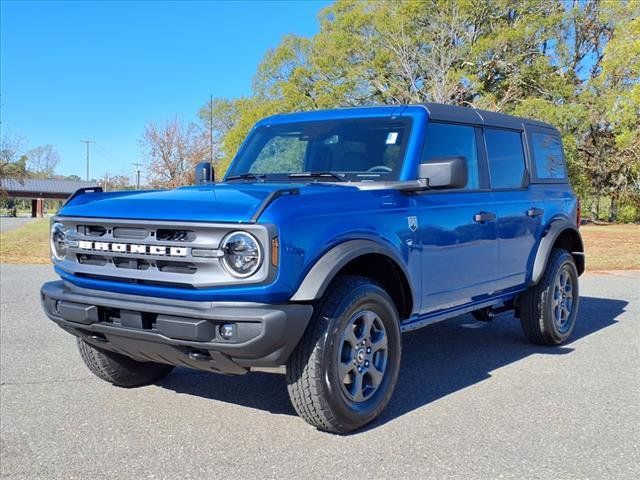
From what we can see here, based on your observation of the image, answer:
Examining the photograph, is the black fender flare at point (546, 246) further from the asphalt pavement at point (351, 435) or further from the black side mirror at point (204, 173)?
the black side mirror at point (204, 173)

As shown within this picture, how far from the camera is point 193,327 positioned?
335 centimetres

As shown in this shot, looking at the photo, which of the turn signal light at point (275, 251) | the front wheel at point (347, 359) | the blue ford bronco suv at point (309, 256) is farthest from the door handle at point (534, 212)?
the turn signal light at point (275, 251)

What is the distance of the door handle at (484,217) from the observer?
499cm

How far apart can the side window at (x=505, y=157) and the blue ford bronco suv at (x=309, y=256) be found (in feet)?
0.07

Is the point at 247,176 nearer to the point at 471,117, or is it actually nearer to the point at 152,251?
the point at 152,251

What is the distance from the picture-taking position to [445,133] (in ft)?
16.2

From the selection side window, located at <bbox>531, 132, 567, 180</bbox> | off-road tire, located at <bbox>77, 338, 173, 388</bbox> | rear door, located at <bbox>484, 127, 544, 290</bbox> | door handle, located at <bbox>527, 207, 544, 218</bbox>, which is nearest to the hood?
off-road tire, located at <bbox>77, 338, 173, 388</bbox>

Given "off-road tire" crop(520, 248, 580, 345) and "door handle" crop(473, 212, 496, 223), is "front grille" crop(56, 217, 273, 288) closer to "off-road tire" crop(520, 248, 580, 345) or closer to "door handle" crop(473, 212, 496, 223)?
"door handle" crop(473, 212, 496, 223)

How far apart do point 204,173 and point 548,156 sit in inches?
134

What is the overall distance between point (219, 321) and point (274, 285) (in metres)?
0.34

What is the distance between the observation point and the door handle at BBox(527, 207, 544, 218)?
580 centimetres

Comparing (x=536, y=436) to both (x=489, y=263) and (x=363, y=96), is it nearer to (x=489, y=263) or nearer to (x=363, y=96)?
(x=489, y=263)

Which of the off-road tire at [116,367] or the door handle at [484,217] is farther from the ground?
the door handle at [484,217]

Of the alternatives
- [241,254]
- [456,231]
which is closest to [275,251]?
[241,254]
